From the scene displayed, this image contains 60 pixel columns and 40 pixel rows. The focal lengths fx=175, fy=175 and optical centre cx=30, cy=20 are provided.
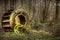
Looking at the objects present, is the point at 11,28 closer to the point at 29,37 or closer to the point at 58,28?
the point at 29,37

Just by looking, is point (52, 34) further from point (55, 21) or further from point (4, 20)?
point (4, 20)

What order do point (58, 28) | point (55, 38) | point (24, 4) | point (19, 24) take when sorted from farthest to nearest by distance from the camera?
1. point (24, 4)
2. point (19, 24)
3. point (58, 28)
4. point (55, 38)

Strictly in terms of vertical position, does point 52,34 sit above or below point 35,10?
below

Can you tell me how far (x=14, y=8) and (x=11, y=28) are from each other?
42.9 inches

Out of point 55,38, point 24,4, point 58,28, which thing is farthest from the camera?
point 24,4

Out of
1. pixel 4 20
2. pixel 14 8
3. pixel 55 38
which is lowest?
pixel 55 38

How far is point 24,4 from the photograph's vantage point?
853 cm

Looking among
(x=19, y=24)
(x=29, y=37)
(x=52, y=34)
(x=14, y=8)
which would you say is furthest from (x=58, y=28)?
(x=14, y=8)

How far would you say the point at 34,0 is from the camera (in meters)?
8.33

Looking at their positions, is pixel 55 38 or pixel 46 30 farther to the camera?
pixel 46 30

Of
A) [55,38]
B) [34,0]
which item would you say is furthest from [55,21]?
[34,0]

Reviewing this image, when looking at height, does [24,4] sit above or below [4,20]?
above

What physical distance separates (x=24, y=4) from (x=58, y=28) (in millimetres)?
2222

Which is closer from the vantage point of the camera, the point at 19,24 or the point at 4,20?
the point at 19,24
